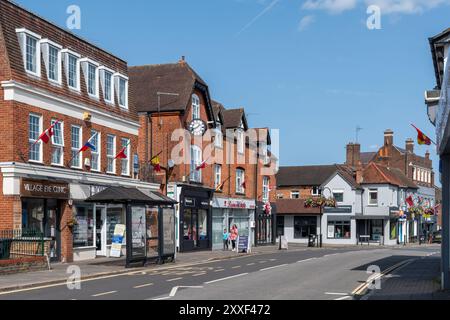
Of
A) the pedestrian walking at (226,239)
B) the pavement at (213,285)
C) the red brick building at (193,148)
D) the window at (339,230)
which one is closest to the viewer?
the pavement at (213,285)

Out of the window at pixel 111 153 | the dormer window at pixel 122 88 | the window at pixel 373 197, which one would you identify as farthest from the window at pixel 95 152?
the window at pixel 373 197


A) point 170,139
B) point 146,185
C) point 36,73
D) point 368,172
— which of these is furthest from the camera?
point 368,172

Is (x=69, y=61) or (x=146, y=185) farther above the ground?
(x=69, y=61)

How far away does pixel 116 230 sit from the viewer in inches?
1249

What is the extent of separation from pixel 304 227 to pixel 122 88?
37.5 m

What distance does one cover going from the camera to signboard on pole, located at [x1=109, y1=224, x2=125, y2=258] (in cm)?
3145

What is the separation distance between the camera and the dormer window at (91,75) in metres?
31.1

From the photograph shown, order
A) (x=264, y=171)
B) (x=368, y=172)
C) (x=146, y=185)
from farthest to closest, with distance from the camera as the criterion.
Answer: (x=368, y=172) → (x=264, y=171) → (x=146, y=185)

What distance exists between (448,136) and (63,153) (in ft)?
61.9

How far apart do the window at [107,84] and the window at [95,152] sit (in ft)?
7.77

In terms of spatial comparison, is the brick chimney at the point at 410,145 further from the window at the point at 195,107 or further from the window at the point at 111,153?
the window at the point at 111,153

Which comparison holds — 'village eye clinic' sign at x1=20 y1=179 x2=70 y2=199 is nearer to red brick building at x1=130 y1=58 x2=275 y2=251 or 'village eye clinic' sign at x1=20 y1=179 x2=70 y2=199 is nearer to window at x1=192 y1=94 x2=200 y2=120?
red brick building at x1=130 y1=58 x2=275 y2=251
